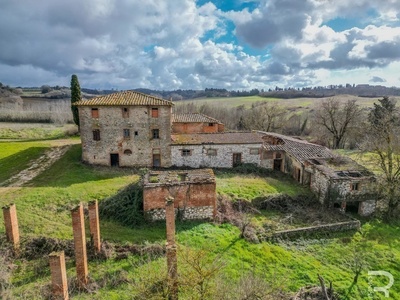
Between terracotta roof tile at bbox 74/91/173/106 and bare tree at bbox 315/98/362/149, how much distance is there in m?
33.8

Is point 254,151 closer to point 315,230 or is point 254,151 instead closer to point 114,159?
point 315,230

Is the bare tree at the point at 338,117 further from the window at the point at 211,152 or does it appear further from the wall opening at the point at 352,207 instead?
the window at the point at 211,152

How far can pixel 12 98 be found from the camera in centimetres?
8312

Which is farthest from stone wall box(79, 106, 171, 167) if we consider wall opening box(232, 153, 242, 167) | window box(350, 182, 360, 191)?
window box(350, 182, 360, 191)

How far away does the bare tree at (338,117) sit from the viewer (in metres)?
51.4

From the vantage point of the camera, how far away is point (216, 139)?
34.7 metres

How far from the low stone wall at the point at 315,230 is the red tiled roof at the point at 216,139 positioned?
1349cm

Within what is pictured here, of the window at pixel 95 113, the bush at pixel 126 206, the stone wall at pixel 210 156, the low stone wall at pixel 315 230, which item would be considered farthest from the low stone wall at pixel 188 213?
the window at pixel 95 113

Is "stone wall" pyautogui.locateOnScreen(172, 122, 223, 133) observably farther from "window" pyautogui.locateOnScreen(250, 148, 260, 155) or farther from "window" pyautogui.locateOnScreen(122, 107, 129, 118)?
"window" pyautogui.locateOnScreen(122, 107, 129, 118)

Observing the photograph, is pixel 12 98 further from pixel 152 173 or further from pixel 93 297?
pixel 93 297

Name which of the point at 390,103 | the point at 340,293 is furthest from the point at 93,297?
the point at 390,103

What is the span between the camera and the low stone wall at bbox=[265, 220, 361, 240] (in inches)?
866

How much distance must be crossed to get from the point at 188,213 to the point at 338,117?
136 ft

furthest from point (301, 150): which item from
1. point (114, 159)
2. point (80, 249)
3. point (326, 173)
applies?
point (80, 249)
